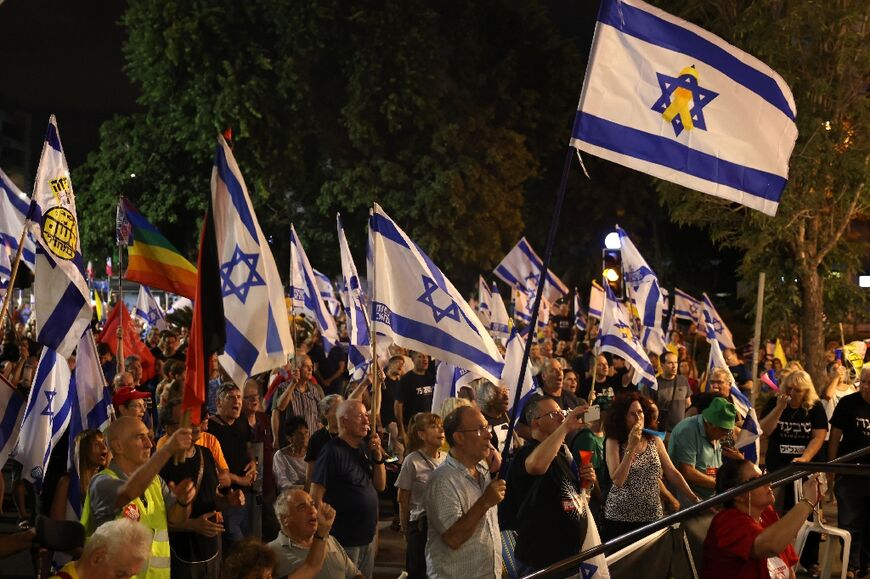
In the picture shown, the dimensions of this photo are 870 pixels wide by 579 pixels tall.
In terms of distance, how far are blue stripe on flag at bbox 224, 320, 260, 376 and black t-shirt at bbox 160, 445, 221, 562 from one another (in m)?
0.63

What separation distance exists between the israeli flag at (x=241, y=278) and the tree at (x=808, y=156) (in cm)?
1533

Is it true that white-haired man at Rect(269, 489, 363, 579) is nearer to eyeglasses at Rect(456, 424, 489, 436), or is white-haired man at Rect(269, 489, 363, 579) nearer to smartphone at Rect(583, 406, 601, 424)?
eyeglasses at Rect(456, 424, 489, 436)

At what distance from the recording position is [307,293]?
49.6ft

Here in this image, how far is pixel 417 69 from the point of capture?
36312mm

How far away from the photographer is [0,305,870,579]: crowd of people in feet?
19.8

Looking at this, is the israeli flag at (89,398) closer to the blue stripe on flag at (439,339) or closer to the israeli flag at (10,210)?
the blue stripe on flag at (439,339)

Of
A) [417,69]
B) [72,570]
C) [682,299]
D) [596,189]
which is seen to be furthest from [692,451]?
[596,189]

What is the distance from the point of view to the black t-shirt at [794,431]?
1115cm

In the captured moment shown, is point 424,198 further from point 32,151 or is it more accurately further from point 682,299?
point 32,151

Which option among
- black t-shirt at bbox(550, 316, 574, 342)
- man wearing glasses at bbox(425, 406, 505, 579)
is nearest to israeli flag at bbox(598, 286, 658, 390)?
man wearing glasses at bbox(425, 406, 505, 579)

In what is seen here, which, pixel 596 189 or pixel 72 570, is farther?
pixel 596 189

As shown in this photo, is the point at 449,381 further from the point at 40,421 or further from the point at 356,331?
the point at 40,421

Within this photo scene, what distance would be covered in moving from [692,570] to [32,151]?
66419 mm

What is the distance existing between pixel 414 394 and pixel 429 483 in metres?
7.18
